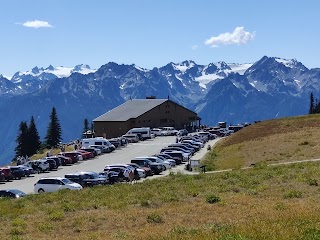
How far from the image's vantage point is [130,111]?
4838 inches

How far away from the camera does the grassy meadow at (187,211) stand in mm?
15578

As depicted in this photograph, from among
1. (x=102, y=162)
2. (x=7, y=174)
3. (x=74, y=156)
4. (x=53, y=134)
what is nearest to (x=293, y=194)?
(x=7, y=174)

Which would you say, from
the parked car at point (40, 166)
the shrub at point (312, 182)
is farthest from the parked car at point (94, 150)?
the shrub at point (312, 182)

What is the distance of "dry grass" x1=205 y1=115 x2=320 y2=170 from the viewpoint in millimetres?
51875

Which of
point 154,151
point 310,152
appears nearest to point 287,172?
point 310,152

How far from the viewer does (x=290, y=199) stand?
76.5 ft

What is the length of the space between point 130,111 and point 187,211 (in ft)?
334

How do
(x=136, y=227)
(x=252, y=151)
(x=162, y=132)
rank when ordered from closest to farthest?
(x=136, y=227)
(x=252, y=151)
(x=162, y=132)

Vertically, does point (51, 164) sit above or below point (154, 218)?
below

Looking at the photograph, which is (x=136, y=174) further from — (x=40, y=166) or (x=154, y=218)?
(x=154, y=218)

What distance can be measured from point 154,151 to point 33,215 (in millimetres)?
51915

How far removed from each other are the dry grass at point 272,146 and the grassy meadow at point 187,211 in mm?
13900

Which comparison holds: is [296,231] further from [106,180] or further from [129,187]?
[106,180]

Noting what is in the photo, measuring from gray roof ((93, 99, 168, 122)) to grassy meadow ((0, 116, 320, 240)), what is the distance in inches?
3187
